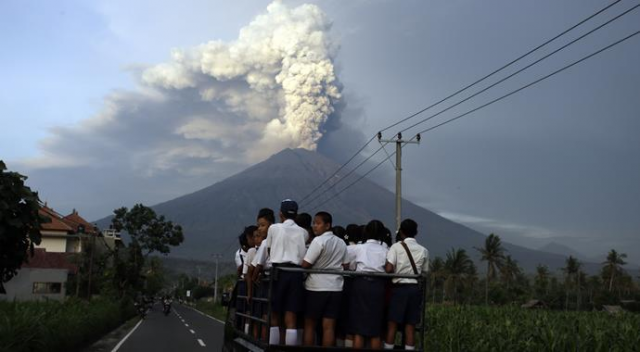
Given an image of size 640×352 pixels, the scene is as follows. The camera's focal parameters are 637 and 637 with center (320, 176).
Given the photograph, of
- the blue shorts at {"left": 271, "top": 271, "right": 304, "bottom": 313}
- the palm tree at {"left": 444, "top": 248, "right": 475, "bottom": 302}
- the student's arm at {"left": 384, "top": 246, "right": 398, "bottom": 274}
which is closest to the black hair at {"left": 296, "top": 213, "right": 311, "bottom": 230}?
the blue shorts at {"left": 271, "top": 271, "right": 304, "bottom": 313}

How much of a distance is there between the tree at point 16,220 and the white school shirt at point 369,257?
379 centimetres

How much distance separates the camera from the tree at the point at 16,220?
23.3 feet

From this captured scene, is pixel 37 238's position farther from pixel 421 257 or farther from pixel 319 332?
pixel 421 257

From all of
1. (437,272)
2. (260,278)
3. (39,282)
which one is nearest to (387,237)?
(260,278)

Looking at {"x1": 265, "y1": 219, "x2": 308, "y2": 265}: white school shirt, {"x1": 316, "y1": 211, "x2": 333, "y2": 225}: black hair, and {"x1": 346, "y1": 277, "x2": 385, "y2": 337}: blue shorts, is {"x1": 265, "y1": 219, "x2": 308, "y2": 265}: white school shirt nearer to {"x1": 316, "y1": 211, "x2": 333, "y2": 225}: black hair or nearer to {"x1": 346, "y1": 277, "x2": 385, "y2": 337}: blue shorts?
{"x1": 316, "y1": 211, "x2": 333, "y2": 225}: black hair

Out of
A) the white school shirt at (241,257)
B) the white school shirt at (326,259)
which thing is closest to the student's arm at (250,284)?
the white school shirt at (326,259)

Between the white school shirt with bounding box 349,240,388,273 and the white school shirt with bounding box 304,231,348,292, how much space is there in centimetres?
19

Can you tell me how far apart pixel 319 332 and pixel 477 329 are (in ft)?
33.9

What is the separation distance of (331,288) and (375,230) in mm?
1019

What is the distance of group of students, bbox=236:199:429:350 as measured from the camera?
5.48 metres

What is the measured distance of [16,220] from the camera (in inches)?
279

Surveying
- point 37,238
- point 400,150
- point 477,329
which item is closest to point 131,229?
point 400,150

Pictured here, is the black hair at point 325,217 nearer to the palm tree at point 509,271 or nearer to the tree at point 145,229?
the tree at point 145,229

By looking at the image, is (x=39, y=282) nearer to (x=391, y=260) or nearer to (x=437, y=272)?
(x=391, y=260)
